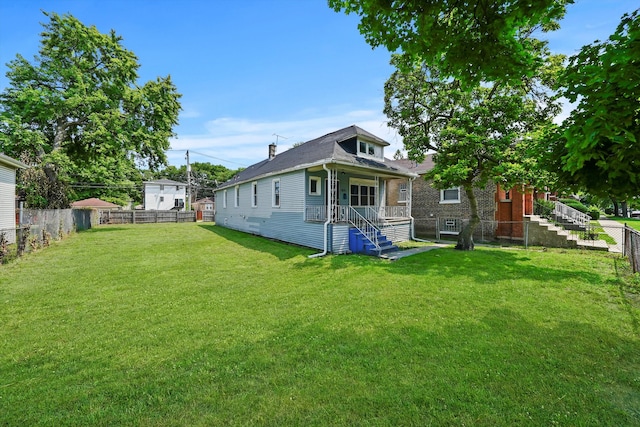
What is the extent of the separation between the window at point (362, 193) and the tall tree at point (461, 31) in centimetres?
1067

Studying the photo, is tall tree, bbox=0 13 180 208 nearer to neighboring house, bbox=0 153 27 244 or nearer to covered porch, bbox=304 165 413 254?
neighboring house, bbox=0 153 27 244

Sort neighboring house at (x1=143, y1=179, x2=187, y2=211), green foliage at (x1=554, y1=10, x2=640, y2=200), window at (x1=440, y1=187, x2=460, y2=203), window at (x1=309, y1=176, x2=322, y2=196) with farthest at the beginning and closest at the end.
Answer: neighboring house at (x1=143, y1=179, x2=187, y2=211), window at (x1=440, y1=187, x2=460, y2=203), window at (x1=309, y1=176, x2=322, y2=196), green foliage at (x1=554, y1=10, x2=640, y2=200)

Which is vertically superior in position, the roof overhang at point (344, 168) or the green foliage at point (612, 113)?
the roof overhang at point (344, 168)

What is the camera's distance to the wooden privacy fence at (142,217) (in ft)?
89.8

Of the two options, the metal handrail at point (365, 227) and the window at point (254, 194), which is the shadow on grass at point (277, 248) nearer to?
the metal handrail at point (365, 227)

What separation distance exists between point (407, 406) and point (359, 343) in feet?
4.47

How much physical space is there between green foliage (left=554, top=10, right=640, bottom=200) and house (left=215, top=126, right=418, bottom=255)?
7.99 meters

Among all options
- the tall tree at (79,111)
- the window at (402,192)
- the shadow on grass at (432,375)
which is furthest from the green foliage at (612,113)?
the tall tree at (79,111)

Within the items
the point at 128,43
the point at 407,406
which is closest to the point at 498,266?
the point at 407,406

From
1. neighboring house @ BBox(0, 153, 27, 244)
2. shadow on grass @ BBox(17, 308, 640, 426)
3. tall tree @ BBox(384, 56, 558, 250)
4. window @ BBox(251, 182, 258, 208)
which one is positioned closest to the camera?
shadow on grass @ BBox(17, 308, 640, 426)

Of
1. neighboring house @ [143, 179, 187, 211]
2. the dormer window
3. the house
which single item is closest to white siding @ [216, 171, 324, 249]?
the house

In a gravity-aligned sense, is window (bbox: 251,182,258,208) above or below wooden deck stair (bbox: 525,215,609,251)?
above

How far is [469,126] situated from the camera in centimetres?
1085

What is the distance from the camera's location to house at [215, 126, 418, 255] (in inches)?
445
